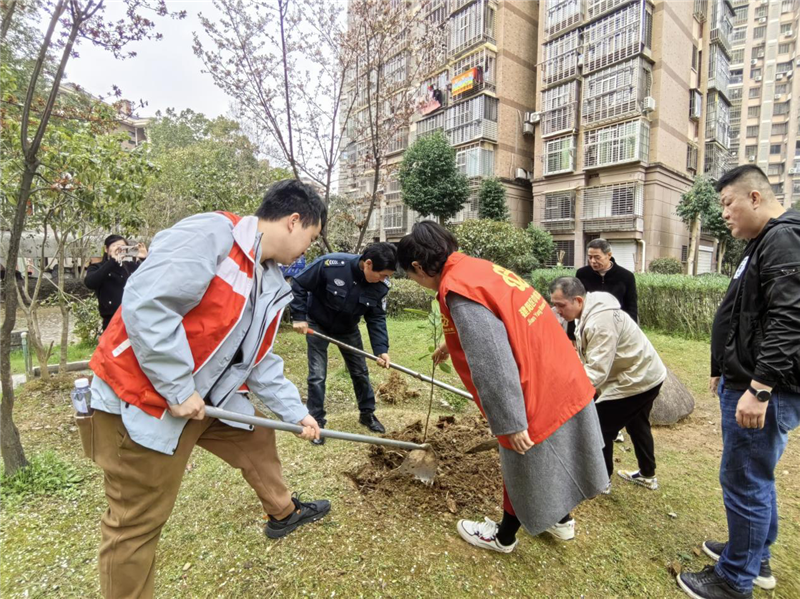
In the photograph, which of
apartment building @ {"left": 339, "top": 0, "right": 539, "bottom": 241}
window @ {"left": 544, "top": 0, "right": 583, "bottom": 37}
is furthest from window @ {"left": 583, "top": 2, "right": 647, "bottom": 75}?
apartment building @ {"left": 339, "top": 0, "right": 539, "bottom": 241}

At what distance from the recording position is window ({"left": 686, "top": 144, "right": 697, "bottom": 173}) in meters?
23.5

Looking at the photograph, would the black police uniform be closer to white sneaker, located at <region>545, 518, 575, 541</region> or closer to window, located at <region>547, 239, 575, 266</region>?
white sneaker, located at <region>545, 518, 575, 541</region>

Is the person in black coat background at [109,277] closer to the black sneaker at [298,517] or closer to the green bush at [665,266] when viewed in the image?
the black sneaker at [298,517]

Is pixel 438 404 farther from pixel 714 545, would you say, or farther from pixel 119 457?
pixel 119 457

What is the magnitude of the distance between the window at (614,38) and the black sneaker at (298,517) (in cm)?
2516

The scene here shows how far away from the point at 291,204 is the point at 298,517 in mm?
1729

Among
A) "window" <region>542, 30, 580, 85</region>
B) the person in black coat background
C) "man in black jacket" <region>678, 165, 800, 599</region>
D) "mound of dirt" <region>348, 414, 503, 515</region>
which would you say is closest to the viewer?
"man in black jacket" <region>678, 165, 800, 599</region>

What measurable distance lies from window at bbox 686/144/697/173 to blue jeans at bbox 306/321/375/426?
88.1 feet

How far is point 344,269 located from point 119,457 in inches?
95.5

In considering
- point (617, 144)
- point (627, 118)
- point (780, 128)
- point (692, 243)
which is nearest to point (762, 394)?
point (617, 144)

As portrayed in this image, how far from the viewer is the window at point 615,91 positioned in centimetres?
2053

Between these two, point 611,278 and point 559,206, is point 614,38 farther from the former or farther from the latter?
point 611,278

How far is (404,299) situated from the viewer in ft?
39.2

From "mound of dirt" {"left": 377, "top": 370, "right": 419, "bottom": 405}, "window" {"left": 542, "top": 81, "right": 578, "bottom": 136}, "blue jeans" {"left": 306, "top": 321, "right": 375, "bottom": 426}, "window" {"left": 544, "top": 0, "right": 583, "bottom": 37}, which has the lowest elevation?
"mound of dirt" {"left": 377, "top": 370, "right": 419, "bottom": 405}
